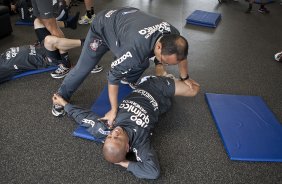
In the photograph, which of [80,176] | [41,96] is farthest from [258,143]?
[41,96]

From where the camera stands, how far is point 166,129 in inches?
84.1

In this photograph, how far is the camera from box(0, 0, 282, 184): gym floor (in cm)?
174

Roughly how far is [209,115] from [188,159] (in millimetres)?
593

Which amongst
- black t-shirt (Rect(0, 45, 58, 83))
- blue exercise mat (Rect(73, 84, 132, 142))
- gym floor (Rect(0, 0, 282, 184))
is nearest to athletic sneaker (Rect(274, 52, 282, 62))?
gym floor (Rect(0, 0, 282, 184))

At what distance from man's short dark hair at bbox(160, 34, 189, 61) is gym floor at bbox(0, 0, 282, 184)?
82 centimetres

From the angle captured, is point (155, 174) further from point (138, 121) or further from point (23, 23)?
point (23, 23)

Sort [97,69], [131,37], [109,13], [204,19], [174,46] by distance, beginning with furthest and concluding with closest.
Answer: [204,19]
[97,69]
[109,13]
[131,37]
[174,46]

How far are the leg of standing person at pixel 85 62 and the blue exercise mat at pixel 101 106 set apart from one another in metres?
0.26

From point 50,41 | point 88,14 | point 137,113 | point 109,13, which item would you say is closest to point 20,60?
point 50,41

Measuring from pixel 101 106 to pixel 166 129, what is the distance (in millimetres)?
612

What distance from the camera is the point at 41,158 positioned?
1823 mm

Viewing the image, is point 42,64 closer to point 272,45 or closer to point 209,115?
point 209,115

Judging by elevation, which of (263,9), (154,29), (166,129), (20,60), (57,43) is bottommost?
(263,9)

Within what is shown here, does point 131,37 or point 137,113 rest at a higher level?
point 131,37
